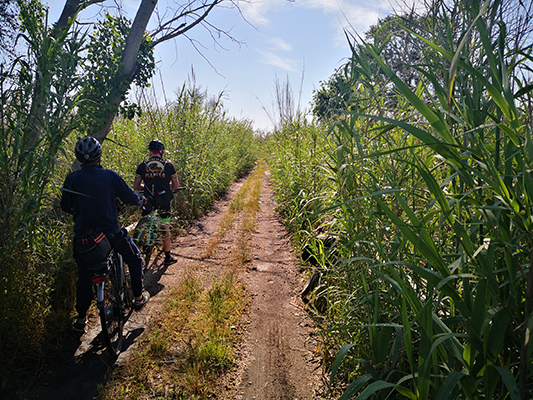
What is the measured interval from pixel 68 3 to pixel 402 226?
5.10m

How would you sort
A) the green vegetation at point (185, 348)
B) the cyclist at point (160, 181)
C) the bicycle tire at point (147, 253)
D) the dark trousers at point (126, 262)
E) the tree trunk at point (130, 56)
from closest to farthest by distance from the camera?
the green vegetation at point (185, 348) < the dark trousers at point (126, 262) < the tree trunk at point (130, 56) < the cyclist at point (160, 181) < the bicycle tire at point (147, 253)

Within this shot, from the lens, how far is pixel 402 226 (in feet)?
3.90

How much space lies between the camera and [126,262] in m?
3.28

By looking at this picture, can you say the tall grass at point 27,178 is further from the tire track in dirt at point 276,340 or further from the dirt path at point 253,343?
the tire track in dirt at point 276,340

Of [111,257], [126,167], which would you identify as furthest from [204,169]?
[111,257]

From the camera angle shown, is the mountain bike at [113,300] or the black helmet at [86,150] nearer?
the mountain bike at [113,300]

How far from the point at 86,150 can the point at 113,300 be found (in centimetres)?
148

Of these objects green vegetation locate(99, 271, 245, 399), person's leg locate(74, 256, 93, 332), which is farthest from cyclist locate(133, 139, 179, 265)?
person's leg locate(74, 256, 93, 332)

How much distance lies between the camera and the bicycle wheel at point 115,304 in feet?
9.39

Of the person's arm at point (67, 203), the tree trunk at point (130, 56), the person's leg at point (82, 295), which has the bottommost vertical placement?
the person's leg at point (82, 295)

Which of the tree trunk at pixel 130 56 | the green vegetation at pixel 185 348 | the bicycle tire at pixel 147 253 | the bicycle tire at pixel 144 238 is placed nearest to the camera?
the green vegetation at pixel 185 348

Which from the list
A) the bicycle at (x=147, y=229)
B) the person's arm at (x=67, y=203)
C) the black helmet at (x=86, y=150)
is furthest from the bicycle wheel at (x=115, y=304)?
the bicycle at (x=147, y=229)

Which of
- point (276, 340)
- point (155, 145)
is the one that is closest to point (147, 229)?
point (155, 145)

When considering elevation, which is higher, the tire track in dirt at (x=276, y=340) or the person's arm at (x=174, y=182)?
the person's arm at (x=174, y=182)
